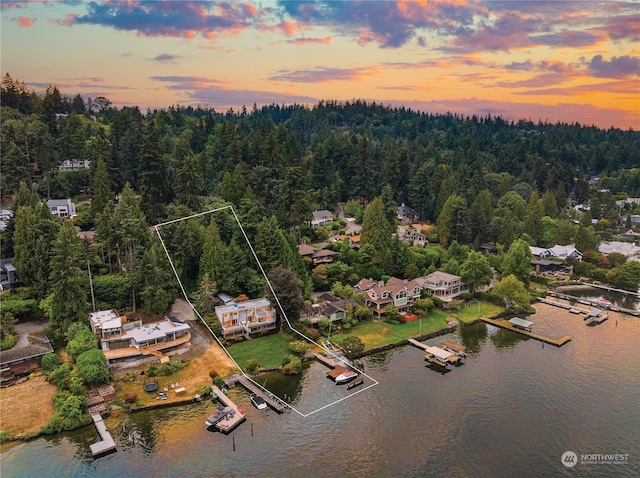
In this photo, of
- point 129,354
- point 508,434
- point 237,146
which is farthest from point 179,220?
point 508,434

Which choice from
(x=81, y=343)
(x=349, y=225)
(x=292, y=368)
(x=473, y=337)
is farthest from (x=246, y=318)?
(x=349, y=225)

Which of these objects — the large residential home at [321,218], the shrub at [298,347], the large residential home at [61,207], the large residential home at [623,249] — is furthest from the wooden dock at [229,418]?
the large residential home at [623,249]

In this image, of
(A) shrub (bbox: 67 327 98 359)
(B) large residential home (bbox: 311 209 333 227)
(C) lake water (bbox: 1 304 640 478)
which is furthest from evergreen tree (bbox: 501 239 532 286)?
(A) shrub (bbox: 67 327 98 359)

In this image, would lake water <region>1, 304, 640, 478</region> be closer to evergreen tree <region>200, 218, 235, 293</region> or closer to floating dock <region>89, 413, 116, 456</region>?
floating dock <region>89, 413, 116, 456</region>

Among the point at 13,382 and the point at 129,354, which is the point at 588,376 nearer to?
the point at 129,354

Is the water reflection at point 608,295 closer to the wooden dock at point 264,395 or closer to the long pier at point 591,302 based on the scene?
the long pier at point 591,302

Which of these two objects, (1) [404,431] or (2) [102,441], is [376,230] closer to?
(1) [404,431]
